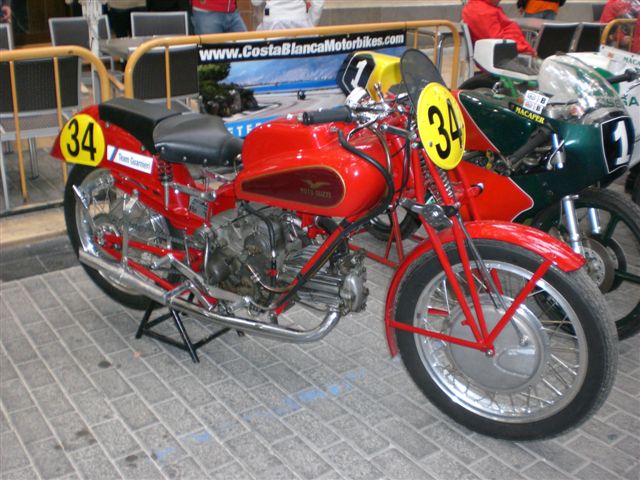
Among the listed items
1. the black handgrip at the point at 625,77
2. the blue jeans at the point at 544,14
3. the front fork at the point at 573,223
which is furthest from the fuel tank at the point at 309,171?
the blue jeans at the point at 544,14

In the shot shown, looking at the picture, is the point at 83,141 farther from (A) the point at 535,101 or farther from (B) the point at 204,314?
(A) the point at 535,101

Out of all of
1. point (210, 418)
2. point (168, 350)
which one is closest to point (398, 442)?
point (210, 418)

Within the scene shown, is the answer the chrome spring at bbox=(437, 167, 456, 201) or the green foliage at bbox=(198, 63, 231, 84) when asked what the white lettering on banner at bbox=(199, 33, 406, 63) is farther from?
the chrome spring at bbox=(437, 167, 456, 201)

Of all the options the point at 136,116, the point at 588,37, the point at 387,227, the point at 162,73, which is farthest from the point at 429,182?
the point at 588,37

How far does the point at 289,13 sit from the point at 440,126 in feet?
15.8

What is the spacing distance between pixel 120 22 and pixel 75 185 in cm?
715

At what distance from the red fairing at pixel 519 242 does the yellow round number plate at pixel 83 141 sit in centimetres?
170

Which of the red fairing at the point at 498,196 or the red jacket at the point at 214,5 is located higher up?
the red jacket at the point at 214,5

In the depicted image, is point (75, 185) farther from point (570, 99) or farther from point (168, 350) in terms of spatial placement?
point (570, 99)

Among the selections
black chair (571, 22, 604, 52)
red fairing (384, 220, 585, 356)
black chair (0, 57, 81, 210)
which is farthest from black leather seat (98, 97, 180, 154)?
black chair (571, 22, 604, 52)

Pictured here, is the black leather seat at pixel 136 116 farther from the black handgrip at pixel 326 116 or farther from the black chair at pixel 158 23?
the black chair at pixel 158 23

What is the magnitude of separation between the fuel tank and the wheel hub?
25.9 inches

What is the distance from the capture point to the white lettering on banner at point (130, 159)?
11.7 ft

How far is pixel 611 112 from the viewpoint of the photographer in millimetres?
3471
